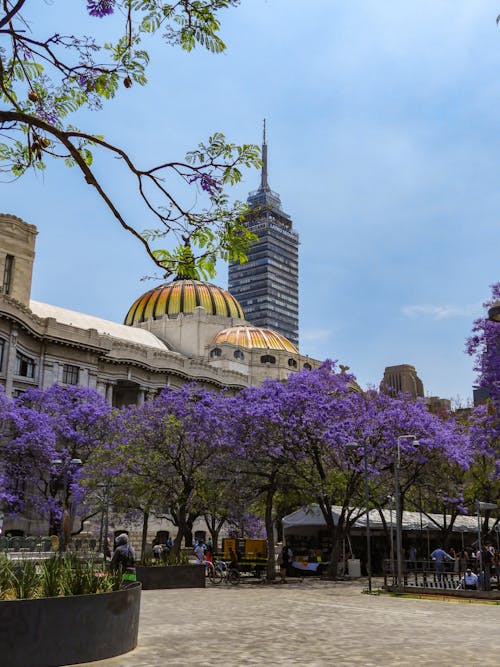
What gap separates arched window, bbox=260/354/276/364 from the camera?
92606 millimetres

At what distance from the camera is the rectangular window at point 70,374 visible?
59.1 meters

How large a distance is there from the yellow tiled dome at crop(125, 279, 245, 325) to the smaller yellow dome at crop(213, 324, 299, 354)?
5717mm

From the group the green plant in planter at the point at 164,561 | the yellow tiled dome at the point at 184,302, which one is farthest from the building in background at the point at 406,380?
the green plant in planter at the point at 164,561

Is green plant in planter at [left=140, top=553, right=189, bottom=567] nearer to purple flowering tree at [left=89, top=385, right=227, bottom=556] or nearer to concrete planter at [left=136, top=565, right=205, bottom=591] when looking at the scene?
concrete planter at [left=136, top=565, right=205, bottom=591]

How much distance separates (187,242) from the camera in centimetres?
941

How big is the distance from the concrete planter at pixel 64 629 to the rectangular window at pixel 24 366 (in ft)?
151

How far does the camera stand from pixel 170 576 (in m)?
25.0

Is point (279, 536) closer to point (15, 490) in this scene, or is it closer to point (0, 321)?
point (15, 490)

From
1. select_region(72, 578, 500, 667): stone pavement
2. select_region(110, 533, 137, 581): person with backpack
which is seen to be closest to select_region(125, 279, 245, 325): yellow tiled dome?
select_region(72, 578, 500, 667): stone pavement

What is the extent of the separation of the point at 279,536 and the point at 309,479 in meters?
37.9

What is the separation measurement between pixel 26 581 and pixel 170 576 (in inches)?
623

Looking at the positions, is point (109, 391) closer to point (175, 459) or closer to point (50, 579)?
point (175, 459)

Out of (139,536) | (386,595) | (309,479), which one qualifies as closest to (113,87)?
(386,595)

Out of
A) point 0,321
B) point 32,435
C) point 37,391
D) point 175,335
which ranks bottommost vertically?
point 32,435
